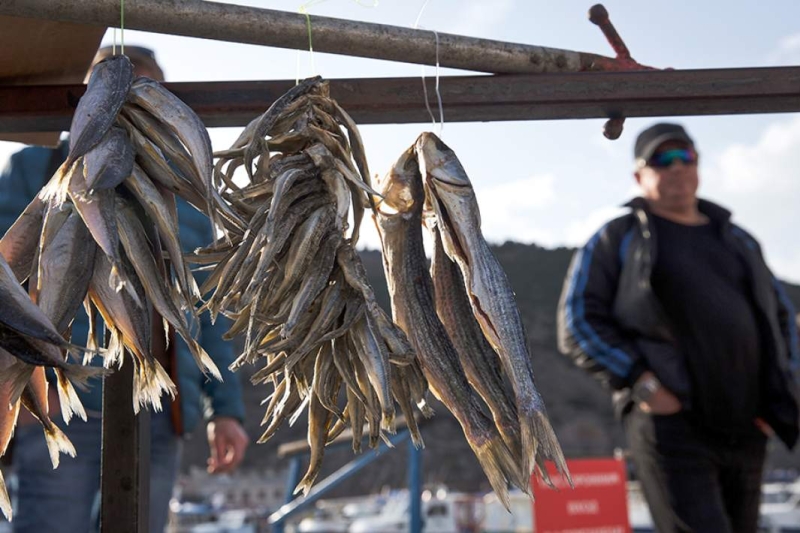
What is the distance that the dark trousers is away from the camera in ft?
12.5

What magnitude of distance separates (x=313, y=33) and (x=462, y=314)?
0.68 m

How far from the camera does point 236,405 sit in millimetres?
3781

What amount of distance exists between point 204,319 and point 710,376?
203cm

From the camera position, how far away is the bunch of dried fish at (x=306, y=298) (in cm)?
183

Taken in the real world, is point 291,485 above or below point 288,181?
below

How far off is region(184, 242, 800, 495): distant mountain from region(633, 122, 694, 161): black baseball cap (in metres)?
48.7

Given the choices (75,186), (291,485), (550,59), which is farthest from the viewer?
(291,485)

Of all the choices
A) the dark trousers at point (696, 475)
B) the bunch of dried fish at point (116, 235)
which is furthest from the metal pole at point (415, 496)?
the bunch of dried fish at point (116, 235)

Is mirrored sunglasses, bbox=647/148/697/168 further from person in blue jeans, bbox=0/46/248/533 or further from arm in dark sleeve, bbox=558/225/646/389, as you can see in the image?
person in blue jeans, bbox=0/46/248/533

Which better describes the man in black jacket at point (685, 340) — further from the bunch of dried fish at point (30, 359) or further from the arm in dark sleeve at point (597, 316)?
the bunch of dried fish at point (30, 359)

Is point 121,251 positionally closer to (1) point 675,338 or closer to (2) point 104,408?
(2) point 104,408

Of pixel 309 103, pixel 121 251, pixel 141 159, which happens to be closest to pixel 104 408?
pixel 121 251

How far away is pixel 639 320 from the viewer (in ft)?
13.5

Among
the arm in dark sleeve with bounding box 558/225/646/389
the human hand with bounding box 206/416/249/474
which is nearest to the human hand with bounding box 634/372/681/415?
the arm in dark sleeve with bounding box 558/225/646/389
